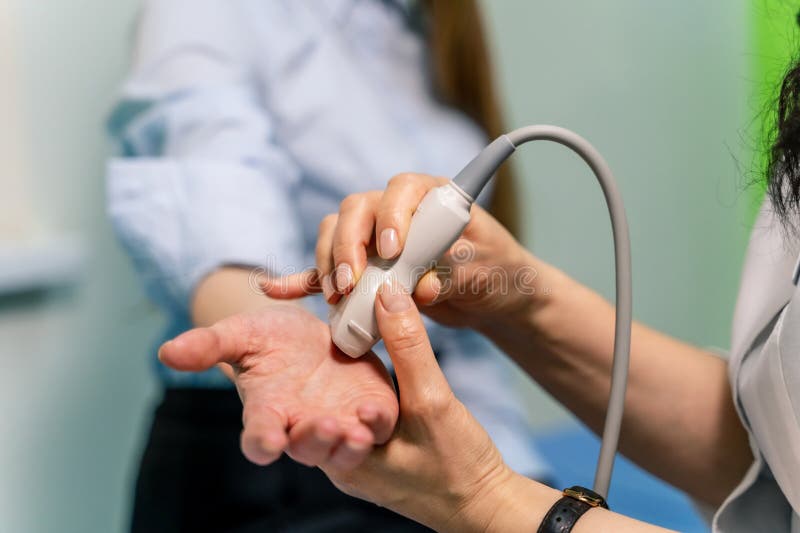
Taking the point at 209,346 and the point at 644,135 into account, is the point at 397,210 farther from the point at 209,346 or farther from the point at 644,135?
the point at 644,135

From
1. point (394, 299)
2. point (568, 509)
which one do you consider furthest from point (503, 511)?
point (394, 299)

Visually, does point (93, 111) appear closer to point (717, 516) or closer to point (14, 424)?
point (14, 424)

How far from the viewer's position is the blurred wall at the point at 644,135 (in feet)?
4.84

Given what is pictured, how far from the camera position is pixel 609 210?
53 centimetres

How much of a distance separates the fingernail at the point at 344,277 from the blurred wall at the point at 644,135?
98 centimetres

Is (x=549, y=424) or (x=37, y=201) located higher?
(x=37, y=201)

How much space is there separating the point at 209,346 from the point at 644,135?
4.57ft

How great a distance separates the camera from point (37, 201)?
96 cm

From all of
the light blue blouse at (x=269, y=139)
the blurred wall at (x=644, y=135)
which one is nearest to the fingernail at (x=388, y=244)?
the light blue blouse at (x=269, y=139)

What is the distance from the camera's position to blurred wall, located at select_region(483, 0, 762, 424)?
4.84 ft

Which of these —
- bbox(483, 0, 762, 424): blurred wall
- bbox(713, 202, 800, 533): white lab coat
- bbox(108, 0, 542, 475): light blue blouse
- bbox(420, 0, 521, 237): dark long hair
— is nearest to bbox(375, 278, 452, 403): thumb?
bbox(713, 202, 800, 533): white lab coat

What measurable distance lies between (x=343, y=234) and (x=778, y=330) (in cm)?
29

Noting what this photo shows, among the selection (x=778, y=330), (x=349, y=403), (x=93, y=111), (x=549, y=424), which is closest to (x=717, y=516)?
(x=778, y=330)

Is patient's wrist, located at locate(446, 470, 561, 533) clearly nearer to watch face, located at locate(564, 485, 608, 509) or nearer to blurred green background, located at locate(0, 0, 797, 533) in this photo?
watch face, located at locate(564, 485, 608, 509)
